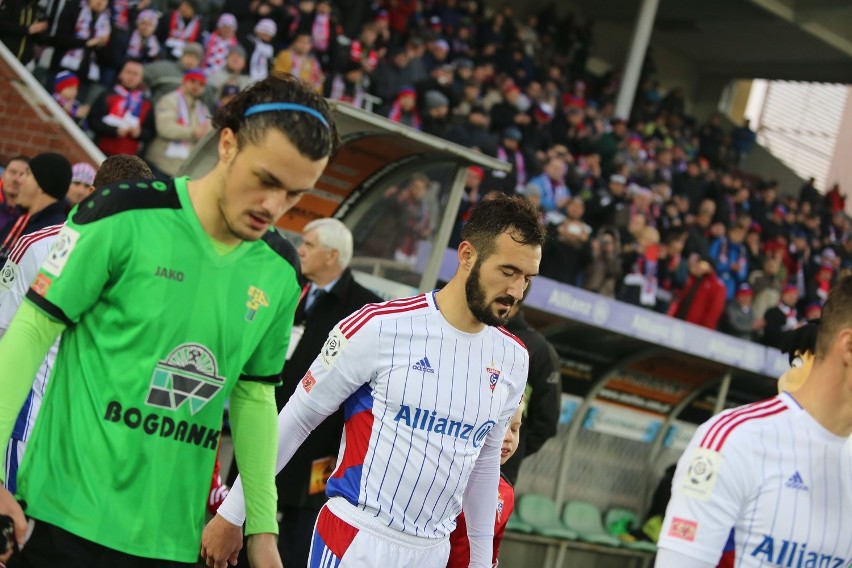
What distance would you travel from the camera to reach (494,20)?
65.2 ft

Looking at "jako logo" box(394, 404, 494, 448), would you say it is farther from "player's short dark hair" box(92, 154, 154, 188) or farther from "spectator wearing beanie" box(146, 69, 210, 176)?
"spectator wearing beanie" box(146, 69, 210, 176)

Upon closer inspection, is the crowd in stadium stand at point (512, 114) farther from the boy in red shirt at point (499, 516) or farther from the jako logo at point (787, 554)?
the jako logo at point (787, 554)

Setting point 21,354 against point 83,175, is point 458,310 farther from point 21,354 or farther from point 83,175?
point 83,175

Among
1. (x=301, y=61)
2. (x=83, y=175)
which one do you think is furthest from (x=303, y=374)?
(x=301, y=61)

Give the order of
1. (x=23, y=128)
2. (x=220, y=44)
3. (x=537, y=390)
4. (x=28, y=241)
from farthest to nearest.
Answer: (x=220, y=44) → (x=23, y=128) → (x=537, y=390) → (x=28, y=241)

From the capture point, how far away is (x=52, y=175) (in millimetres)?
6223

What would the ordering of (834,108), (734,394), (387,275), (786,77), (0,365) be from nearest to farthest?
(0,365), (387,275), (734,394), (786,77), (834,108)

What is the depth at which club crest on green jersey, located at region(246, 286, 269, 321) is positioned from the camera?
3018mm

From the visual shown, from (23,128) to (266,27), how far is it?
3.72 m

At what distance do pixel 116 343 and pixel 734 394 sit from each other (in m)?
11.0

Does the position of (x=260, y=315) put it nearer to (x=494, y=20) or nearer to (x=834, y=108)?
(x=494, y=20)

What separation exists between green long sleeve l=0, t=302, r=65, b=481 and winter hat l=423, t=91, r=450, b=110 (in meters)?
12.5

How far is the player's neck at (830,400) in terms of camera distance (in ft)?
10.5

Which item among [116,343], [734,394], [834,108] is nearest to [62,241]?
[116,343]
